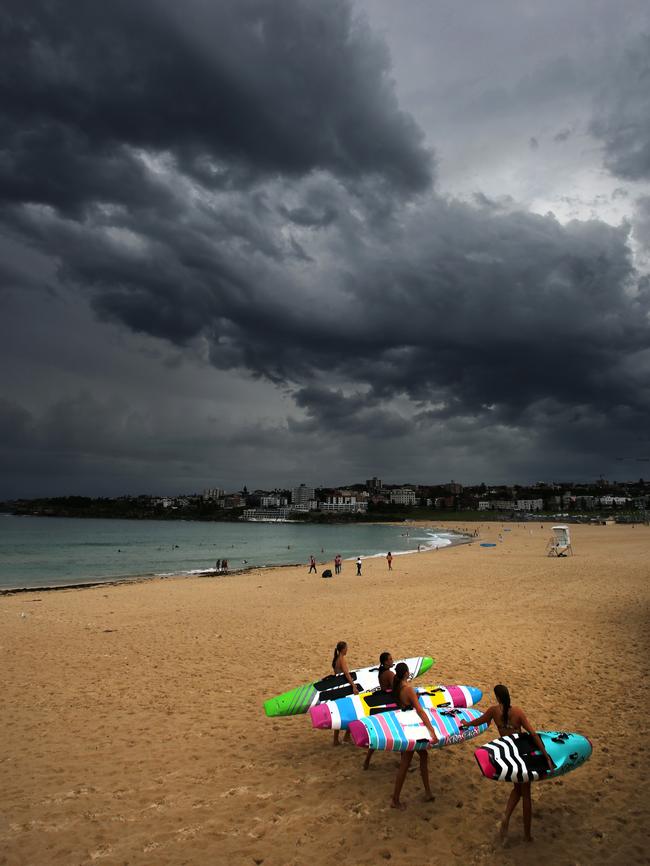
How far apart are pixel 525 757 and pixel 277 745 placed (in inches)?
157

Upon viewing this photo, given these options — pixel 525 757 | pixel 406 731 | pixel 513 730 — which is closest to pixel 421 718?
pixel 406 731

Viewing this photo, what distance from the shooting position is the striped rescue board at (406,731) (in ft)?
20.0

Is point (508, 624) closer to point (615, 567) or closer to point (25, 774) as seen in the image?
point (25, 774)

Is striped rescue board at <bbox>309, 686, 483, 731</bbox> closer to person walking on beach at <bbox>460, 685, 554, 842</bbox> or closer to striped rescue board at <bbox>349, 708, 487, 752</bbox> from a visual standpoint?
striped rescue board at <bbox>349, 708, 487, 752</bbox>

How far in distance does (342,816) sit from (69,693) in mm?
7028

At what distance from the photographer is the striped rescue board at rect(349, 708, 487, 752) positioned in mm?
6094

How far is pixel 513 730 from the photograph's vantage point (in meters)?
5.71

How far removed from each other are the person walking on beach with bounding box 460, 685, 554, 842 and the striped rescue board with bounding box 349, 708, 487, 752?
1.09ft

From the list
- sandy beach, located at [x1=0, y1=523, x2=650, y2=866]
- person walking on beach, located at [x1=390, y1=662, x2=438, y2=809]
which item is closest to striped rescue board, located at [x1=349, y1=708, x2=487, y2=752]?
person walking on beach, located at [x1=390, y1=662, x2=438, y2=809]

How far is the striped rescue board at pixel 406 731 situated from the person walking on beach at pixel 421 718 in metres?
0.09

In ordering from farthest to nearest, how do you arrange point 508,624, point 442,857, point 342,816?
point 508,624 → point 342,816 → point 442,857

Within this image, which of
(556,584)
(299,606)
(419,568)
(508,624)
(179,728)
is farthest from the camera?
(419,568)

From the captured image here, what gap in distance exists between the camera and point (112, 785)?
6676 mm

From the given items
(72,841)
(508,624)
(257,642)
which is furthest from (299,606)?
(72,841)
